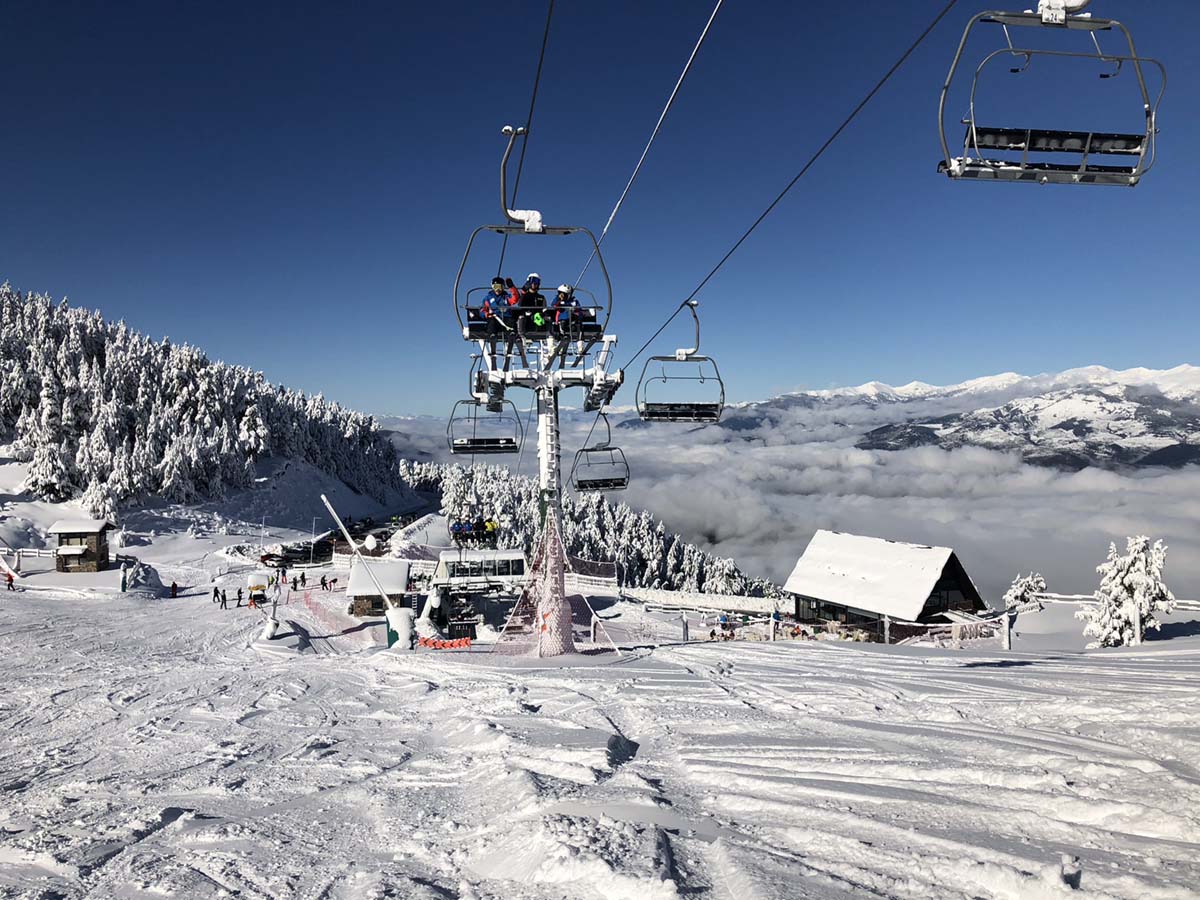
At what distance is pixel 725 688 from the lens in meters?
8.72

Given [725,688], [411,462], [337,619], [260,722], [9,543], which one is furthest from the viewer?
[411,462]

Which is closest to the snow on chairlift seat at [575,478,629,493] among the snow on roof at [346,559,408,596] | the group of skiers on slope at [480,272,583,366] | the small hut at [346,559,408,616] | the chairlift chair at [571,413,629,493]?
the chairlift chair at [571,413,629,493]

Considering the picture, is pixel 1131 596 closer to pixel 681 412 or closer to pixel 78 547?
pixel 681 412

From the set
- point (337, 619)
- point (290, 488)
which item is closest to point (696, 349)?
point (337, 619)

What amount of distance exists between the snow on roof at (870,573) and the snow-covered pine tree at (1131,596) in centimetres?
609

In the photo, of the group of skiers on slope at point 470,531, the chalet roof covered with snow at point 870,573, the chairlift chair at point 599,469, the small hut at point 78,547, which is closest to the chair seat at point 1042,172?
the chairlift chair at point 599,469

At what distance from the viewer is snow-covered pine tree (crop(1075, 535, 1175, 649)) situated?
25.9 m

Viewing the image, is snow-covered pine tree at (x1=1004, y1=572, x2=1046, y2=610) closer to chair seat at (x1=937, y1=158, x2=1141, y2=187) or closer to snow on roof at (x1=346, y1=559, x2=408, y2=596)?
snow on roof at (x1=346, y1=559, x2=408, y2=596)

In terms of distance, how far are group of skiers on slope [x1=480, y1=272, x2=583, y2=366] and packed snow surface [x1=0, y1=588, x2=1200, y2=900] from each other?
7.49m

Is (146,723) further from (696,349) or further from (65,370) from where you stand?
(65,370)

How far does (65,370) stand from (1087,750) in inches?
3821

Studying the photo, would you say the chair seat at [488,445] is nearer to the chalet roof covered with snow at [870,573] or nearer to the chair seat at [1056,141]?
the chair seat at [1056,141]

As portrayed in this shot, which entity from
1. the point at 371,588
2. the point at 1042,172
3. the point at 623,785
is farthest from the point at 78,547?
the point at 1042,172

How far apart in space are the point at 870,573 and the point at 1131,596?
10009 mm
